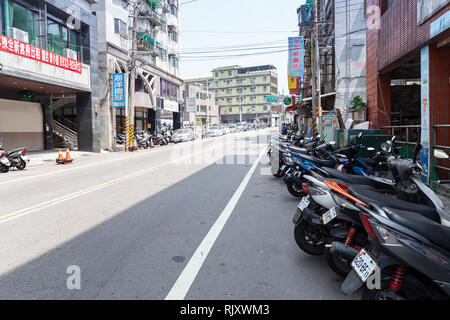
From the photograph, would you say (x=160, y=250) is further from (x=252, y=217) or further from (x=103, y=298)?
(x=252, y=217)

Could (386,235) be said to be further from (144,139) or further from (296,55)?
(296,55)

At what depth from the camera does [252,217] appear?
6.18 metres

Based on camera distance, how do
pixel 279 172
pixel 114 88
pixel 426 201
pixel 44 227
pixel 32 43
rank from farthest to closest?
pixel 114 88 → pixel 32 43 → pixel 279 172 → pixel 44 227 → pixel 426 201

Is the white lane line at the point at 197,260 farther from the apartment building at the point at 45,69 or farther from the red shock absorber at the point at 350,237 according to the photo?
the apartment building at the point at 45,69

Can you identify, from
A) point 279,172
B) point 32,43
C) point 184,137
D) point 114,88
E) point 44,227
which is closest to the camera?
point 44,227

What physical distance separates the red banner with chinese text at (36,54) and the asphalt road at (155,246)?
10186mm

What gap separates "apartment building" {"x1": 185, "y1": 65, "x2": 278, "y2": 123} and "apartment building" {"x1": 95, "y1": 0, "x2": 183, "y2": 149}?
61.1 m

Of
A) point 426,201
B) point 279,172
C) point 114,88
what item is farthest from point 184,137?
point 426,201

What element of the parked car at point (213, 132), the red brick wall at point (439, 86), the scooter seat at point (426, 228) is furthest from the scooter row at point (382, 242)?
the parked car at point (213, 132)

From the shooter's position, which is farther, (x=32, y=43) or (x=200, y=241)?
(x=32, y=43)

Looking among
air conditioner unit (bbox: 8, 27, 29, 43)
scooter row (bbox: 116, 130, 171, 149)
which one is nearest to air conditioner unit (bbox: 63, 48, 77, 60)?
air conditioner unit (bbox: 8, 27, 29, 43)

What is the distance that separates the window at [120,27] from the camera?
1085 inches

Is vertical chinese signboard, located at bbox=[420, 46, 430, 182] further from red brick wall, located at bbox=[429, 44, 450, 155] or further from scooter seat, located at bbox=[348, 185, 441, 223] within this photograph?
scooter seat, located at bbox=[348, 185, 441, 223]

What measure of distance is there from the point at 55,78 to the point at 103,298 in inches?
749
